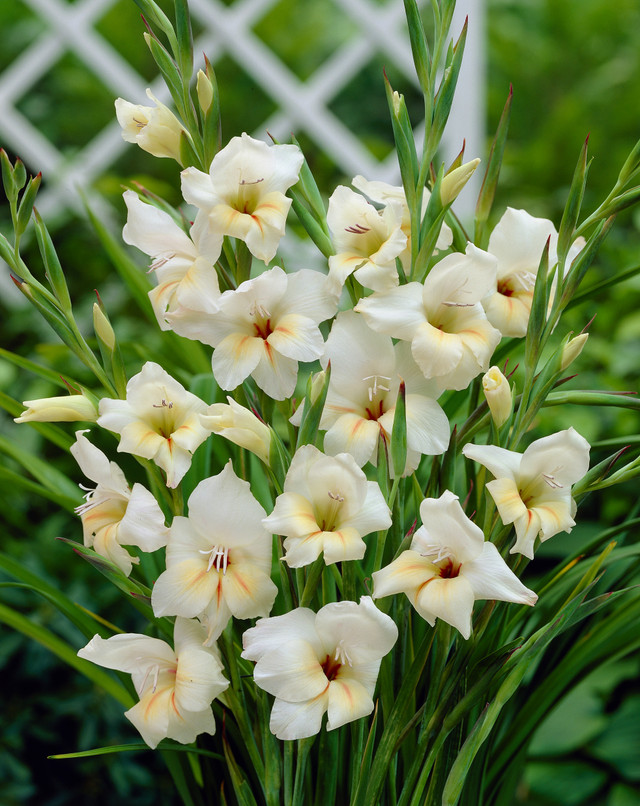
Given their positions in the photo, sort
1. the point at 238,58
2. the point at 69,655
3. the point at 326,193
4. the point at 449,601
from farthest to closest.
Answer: the point at 326,193 < the point at 238,58 < the point at 69,655 < the point at 449,601

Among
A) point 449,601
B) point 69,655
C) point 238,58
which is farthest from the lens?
point 238,58

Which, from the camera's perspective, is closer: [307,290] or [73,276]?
[307,290]

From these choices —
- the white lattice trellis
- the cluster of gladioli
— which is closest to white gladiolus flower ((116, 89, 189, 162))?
the cluster of gladioli

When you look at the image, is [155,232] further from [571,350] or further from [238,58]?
[238,58]

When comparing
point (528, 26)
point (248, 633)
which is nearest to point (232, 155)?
point (248, 633)

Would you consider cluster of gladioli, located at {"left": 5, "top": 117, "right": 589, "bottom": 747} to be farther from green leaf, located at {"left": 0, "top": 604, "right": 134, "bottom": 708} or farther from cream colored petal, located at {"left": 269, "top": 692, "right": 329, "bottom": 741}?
green leaf, located at {"left": 0, "top": 604, "right": 134, "bottom": 708}

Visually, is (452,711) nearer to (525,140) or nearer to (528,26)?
(525,140)

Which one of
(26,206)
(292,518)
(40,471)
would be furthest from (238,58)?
(292,518)
